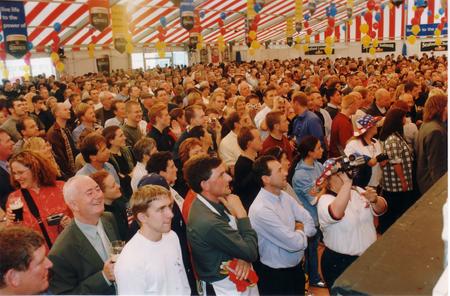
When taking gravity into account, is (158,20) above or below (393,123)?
above

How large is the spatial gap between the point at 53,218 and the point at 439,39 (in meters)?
23.2

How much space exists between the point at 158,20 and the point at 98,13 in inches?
325

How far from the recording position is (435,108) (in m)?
3.68

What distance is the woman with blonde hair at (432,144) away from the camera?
11.7 ft

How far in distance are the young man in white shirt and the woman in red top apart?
2.42 ft

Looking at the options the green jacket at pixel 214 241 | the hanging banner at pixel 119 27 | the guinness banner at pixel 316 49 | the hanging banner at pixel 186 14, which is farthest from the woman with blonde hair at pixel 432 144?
the guinness banner at pixel 316 49

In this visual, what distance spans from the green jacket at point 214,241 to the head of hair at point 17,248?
78 cm

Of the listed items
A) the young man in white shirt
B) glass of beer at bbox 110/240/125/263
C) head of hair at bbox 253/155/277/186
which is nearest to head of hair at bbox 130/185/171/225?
the young man in white shirt

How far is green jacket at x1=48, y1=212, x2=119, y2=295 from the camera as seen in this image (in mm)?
1970

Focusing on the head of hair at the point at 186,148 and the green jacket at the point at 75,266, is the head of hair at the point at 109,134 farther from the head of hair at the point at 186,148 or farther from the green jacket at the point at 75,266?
the green jacket at the point at 75,266

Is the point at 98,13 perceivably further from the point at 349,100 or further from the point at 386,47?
the point at 386,47

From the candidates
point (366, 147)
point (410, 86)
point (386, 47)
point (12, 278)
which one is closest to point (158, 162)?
point (12, 278)

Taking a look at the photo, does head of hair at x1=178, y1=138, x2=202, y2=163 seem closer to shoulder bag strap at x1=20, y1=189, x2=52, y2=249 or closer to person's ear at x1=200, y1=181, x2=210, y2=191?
person's ear at x1=200, y1=181, x2=210, y2=191

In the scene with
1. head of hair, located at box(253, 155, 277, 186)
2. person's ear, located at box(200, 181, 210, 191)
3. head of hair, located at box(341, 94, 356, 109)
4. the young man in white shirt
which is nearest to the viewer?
the young man in white shirt
